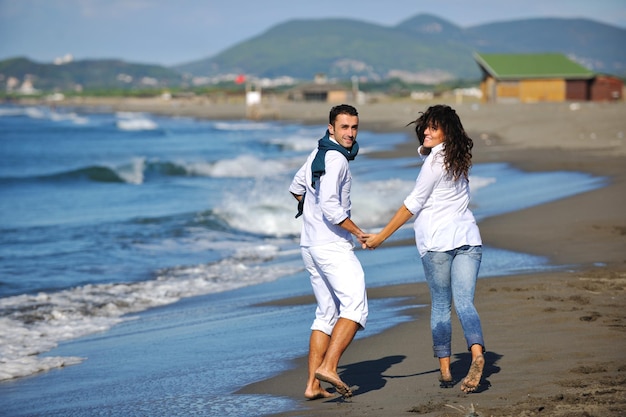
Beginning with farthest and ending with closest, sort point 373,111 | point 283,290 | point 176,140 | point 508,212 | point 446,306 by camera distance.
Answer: point 373,111 < point 176,140 < point 508,212 < point 283,290 < point 446,306

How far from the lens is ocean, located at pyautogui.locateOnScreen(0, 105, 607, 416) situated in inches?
252

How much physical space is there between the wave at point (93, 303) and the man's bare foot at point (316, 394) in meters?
2.61

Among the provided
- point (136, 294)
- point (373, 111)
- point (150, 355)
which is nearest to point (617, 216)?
point (136, 294)

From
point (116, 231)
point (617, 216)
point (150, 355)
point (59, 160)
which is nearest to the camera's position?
point (150, 355)

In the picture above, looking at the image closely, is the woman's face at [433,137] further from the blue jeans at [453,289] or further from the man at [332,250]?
the blue jeans at [453,289]

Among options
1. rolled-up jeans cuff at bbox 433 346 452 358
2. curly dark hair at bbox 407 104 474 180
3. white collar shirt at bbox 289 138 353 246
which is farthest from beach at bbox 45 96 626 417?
curly dark hair at bbox 407 104 474 180

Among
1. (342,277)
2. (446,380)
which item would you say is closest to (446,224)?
(342,277)

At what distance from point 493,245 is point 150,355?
17.5ft

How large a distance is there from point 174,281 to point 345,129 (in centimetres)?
624

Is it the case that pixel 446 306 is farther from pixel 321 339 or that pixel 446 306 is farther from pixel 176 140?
pixel 176 140

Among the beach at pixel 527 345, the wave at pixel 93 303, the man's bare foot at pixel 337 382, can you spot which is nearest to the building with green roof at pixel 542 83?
the beach at pixel 527 345

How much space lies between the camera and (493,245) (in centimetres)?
1127

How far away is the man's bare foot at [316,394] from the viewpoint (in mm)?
5551

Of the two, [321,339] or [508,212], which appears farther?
[508,212]
